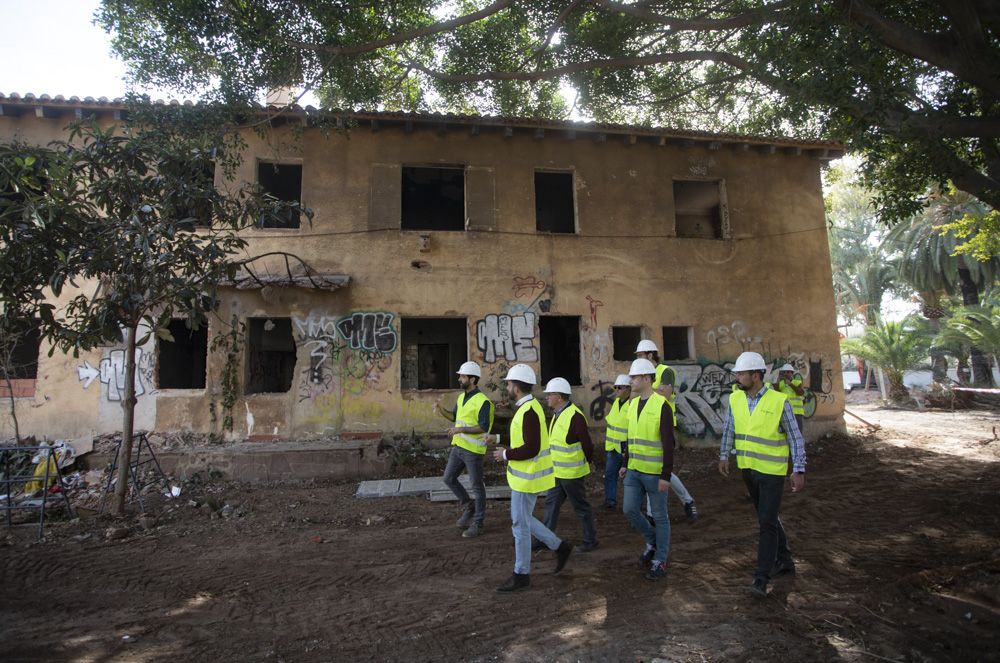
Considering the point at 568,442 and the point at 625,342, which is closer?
the point at 568,442

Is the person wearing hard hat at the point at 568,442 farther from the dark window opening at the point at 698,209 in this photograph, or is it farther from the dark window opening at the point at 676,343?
the dark window opening at the point at 698,209

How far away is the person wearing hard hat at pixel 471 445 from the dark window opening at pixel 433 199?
7886 millimetres

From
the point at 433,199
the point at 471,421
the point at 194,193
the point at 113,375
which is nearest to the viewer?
the point at 471,421

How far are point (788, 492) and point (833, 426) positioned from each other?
17.7 ft

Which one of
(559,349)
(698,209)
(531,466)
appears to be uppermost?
(698,209)

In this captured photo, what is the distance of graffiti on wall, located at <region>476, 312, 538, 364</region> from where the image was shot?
36.6ft

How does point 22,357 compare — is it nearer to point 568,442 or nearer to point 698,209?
point 568,442

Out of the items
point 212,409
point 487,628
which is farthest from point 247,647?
point 212,409

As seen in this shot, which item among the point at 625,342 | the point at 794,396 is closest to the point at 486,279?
the point at 625,342

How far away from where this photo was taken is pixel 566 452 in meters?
5.45

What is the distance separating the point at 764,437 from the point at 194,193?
23.7 feet

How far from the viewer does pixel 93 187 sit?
22.1 ft

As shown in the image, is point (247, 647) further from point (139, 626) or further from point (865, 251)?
point (865, 251)

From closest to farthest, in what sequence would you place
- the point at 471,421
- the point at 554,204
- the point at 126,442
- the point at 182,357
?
the point at 471,421
the point at 126,442
the point at 182,357
the point at 554,204
